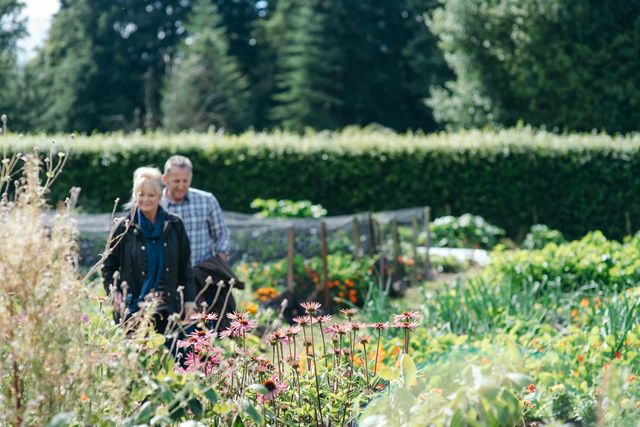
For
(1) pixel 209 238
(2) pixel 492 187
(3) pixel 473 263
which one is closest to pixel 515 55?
(2) pixel 492 187

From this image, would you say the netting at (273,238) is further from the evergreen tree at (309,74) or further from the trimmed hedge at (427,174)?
the evergreen tree at (309,74)

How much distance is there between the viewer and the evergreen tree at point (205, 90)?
33406 mm

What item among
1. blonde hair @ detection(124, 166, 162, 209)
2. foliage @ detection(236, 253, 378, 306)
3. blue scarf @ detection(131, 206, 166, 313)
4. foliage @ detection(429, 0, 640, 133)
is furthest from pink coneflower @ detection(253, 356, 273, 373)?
foliage @ detection(429, 0, 640, 133)

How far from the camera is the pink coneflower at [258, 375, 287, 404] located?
265 centimetres

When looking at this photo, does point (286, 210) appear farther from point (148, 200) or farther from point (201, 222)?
point (148, 200)

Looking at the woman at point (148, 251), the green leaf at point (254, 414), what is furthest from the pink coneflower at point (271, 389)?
the woman at point (148, 251)

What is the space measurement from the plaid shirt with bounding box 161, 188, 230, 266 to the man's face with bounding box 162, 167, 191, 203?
0.06 m

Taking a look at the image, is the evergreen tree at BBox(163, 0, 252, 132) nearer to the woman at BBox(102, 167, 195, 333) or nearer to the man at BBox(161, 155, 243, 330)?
the man at BBox(161, 155, 243, 330)

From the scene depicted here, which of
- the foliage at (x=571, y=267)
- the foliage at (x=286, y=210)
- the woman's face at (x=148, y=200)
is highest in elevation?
the woman's face at (x=148, y=200)

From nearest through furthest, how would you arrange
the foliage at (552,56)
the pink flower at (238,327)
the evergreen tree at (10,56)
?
the pink flower at (238,327) < the foliage at (552,56) < the evergreen tree at (10,56)

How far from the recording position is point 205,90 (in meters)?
34.1

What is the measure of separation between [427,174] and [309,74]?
20317mm

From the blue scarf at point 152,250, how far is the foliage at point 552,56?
2147cm

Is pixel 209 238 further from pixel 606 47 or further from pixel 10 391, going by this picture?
pixel 606 47
